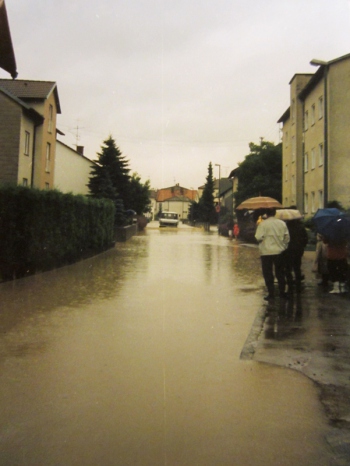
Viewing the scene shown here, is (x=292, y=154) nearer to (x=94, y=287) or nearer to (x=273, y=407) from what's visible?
(x=94, y=287)

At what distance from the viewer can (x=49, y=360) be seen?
5613 millimetres

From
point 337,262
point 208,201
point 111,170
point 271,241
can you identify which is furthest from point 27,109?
point 208,201

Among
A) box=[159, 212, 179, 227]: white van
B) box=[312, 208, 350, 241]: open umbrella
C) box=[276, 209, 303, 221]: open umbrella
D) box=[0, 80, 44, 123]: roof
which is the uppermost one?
box=[0, 80, 44, 123]: roof

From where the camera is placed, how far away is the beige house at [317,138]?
31.0 meters

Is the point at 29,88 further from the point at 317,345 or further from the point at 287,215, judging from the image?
the point at 317,345

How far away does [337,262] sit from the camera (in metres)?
10.5

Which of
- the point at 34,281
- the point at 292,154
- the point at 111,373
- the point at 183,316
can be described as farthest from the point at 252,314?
the point at 292,154

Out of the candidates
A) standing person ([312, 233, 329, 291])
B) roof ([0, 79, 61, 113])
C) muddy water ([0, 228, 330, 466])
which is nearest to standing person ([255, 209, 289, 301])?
muddy water ([0, 228, 330, 466])

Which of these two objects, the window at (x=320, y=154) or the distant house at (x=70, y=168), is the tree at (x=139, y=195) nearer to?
the distant house at (x=70, y=168)

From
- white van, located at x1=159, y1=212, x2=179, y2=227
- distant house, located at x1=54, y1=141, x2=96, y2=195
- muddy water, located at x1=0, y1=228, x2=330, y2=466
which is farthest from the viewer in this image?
white van, located at x1=159, y1=212, x2=179, y2=227

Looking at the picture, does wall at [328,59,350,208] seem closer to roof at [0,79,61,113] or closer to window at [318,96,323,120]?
window at [318,96,323,120]

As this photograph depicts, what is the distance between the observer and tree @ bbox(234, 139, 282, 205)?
5600 centimetres

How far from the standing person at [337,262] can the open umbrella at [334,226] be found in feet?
0.67

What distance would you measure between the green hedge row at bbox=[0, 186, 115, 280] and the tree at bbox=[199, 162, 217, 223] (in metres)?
67.4
